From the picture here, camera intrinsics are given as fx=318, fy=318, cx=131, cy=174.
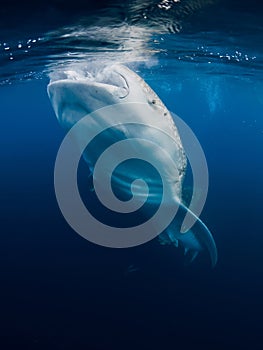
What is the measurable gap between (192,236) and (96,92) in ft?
10.0

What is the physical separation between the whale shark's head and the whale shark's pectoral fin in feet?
6.34

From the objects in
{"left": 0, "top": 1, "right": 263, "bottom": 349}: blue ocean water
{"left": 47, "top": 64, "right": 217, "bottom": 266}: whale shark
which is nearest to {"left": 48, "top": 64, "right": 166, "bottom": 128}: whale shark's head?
{"left": 47, "top": 64, "right": 217, "bottom": 266}: whale shark

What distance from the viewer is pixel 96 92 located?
3.07 m

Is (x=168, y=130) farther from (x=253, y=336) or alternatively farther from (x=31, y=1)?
(x=253, y=336)

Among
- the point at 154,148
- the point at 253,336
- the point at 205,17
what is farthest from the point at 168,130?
the point at 253,336

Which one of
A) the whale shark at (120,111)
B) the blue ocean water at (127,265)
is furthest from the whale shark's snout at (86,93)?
the blue ocean water at (127,265)

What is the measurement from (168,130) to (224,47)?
10.5m

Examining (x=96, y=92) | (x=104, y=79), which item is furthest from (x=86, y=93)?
(x=104, y=79)

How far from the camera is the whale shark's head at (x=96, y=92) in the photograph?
3.07m

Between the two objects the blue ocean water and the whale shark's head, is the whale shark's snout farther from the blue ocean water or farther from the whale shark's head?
the blue ocean water

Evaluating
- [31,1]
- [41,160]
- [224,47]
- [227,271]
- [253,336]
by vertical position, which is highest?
[31,1]

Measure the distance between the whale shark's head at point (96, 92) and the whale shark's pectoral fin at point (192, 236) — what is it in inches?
76.1

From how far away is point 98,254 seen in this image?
37.5 ft

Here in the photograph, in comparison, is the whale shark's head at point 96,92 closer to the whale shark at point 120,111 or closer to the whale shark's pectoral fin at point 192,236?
the whale shark at point 120,111
